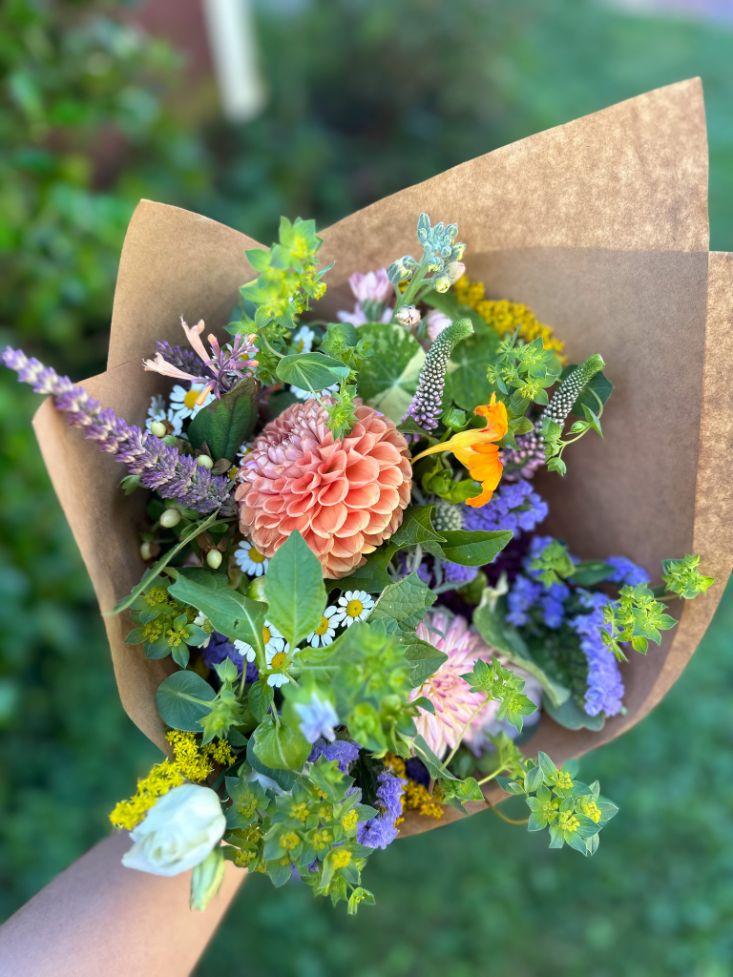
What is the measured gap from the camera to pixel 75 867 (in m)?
0.96

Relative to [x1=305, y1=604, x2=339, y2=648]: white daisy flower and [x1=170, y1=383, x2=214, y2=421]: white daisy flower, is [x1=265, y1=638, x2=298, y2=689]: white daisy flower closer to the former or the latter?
[x1=305, y1=604, x2=339, y2=648]: white daisy flower

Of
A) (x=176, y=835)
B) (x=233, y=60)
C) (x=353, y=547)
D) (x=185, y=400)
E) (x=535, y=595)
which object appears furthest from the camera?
(x=233, y=60)

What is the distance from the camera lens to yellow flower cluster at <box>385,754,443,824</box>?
2.75 ft

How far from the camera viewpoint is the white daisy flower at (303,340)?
0.82 m

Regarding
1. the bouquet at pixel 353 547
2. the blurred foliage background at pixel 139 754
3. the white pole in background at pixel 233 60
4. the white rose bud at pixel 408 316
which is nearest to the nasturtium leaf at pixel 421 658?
the bouquet at pixel 353 547

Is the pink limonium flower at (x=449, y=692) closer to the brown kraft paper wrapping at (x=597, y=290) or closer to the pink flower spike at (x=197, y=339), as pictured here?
the brown kraft paper wrapping at (x=597, y=290)

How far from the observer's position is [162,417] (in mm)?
834

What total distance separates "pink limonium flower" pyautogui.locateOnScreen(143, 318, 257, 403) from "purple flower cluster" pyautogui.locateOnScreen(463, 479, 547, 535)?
11.3 inches

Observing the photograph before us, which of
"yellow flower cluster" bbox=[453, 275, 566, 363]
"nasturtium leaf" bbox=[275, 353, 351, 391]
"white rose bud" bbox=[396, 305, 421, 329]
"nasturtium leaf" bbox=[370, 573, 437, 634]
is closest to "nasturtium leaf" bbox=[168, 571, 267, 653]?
"nasturtium leaf" bbox=[370, 573, 437, 634]

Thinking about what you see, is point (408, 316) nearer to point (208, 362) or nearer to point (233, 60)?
point (208, 362)

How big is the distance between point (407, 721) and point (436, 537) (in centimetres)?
19

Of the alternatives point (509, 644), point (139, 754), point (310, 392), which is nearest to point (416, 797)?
point (509, 644)

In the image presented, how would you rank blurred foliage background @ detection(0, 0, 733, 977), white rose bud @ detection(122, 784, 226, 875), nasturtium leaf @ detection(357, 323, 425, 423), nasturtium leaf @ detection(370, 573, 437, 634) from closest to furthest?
white rose bud @ detection(122, 784, 226, 875)
nasturtium leaf @ detection(370, 573, 437, 634)
nasturtium leaf @ detection(357, 323, 425, 423)
blurred foliage background @ detection(0, 0, 733, 977)

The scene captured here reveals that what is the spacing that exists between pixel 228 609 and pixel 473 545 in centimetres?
24
